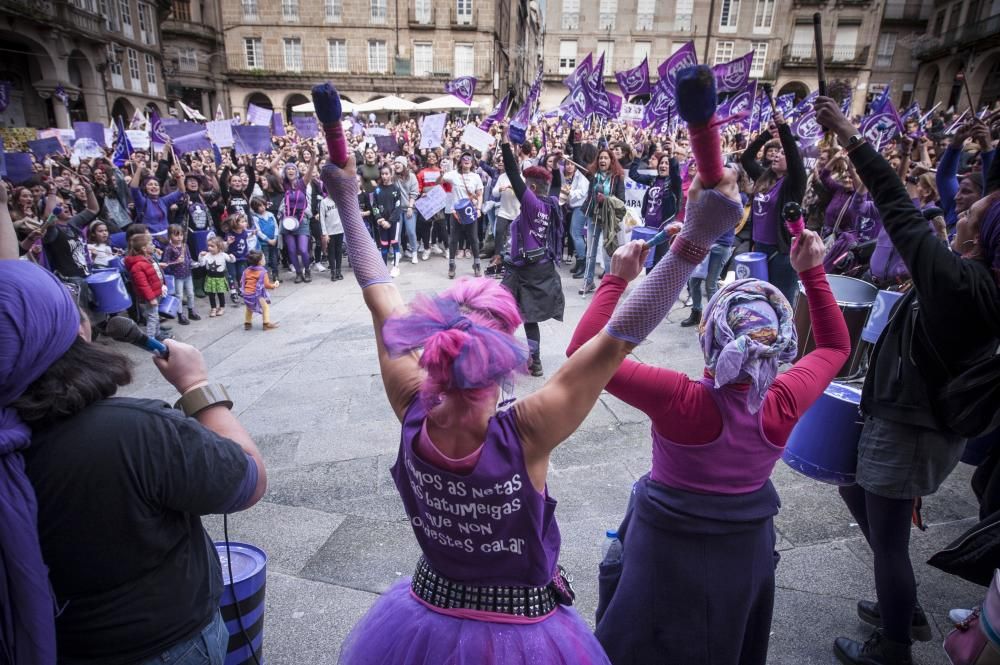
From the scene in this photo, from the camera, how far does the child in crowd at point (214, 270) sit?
8164 millimetres

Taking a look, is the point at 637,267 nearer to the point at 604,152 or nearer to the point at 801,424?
the point at 801,424

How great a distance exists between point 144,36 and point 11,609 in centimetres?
4024

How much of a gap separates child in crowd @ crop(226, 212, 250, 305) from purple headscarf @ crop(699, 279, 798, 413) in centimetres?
841

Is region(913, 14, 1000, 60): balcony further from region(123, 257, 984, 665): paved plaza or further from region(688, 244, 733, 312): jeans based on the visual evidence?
region(123, 257, 984, 665): paved plaza

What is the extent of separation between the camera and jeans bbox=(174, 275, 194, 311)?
8.02 m

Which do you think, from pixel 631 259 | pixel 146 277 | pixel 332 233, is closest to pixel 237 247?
pixel 332 233

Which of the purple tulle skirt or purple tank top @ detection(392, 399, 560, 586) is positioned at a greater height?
purple tank top @ detection(392, 399, 560, 586)

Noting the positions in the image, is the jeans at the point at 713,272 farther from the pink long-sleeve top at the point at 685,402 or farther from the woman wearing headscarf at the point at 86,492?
the woman wearing headscarf at the point at 86,492

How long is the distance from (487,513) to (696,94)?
40.6 inches

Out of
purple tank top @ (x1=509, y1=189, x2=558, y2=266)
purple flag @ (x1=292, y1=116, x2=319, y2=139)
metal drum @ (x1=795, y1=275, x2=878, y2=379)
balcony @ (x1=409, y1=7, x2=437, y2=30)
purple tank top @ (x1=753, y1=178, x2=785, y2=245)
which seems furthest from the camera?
balcony @ (x1=409, y1=7, x2=437, y2=30)

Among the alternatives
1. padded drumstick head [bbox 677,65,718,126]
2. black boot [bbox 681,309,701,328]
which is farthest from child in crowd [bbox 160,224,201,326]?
padded drumstick head [bbox 677,65,718,126]

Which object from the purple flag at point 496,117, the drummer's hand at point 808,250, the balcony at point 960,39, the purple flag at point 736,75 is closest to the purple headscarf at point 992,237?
the drummer's hand at point 808,250

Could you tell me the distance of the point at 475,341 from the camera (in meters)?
1.28

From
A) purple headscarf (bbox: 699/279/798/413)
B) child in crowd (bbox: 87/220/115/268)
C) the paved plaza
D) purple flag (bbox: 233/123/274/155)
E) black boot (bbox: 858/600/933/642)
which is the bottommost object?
the paved plaza
